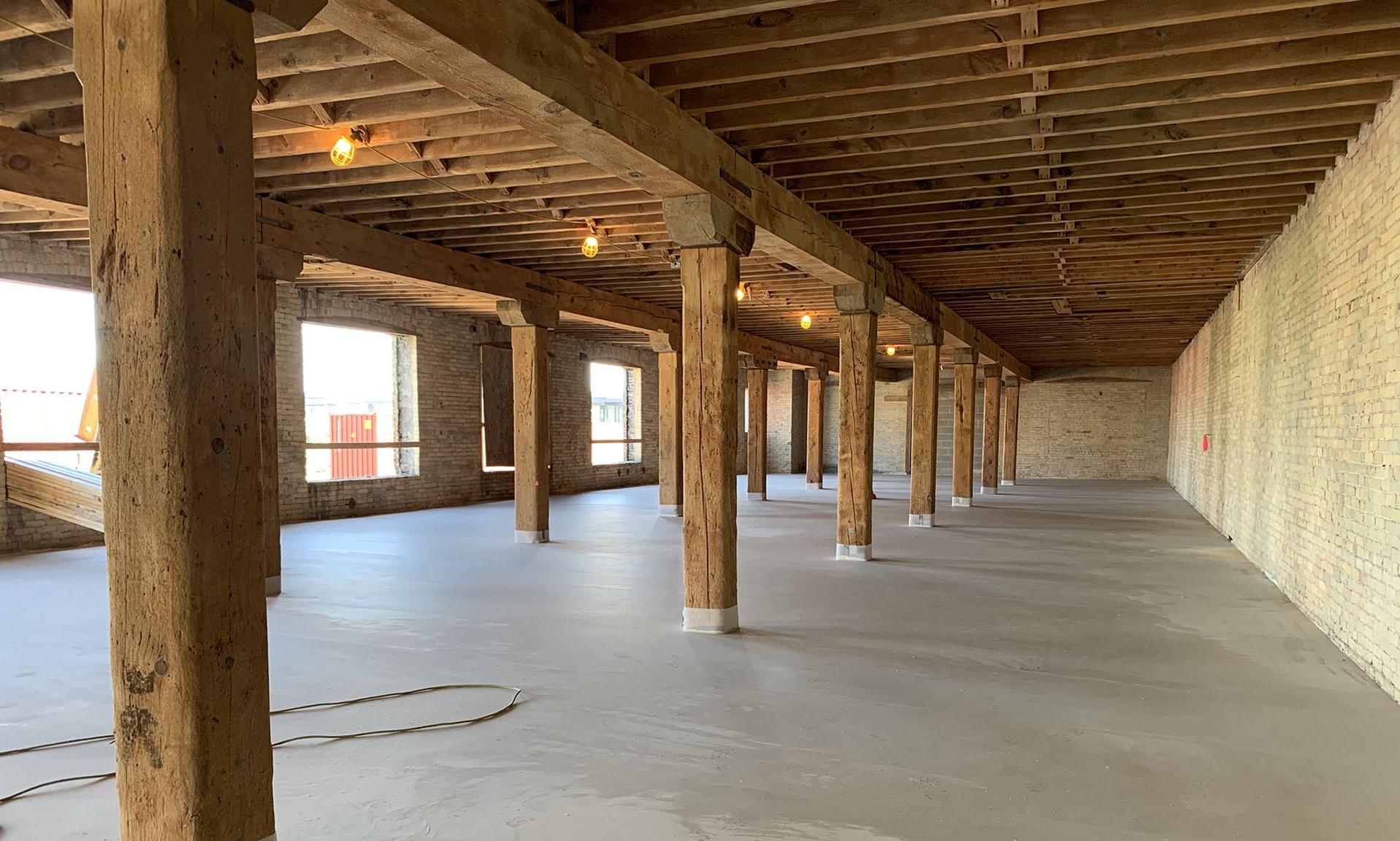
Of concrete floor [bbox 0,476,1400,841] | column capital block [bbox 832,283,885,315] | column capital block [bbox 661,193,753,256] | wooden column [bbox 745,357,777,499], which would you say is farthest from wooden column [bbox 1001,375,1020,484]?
column capital block [bbox 661,193,753,256]

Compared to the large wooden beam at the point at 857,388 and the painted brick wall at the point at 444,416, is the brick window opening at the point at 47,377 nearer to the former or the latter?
the painted brick wall at the point at 444,416

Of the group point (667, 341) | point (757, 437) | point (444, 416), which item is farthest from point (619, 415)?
point (667, 341)

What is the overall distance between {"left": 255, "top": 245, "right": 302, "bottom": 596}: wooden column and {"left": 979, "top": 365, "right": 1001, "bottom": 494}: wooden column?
43.6 feet

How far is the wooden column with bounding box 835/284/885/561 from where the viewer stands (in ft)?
25.7

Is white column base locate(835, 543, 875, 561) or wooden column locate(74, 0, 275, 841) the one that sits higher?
wooden column locate(74, 0, 275, 841)

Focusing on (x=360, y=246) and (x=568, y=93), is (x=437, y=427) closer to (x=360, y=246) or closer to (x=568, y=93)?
(x=360, y=246)

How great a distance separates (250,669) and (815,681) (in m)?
2.93

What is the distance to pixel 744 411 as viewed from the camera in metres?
24.4

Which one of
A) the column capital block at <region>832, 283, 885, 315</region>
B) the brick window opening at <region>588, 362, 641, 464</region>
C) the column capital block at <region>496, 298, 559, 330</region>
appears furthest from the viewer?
the brick window opening at <region>588, 362, 641, 464</region>

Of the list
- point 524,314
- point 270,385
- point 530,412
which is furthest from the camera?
point 530,412

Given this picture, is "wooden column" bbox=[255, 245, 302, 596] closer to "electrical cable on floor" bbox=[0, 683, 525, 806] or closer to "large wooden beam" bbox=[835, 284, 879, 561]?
"electrical cable on floor" bbox=[0, 683, 525, 806]

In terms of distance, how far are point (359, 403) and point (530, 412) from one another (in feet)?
16.3

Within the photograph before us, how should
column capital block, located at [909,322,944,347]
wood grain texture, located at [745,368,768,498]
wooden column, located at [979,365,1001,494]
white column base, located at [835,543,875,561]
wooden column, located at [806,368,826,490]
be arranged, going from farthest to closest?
wooden column, located at [806,368,826,490]
wooden column, located at [979,365,1001,494]
wood grain texture, located at [745,368,768,498]
column capital block, located at [909,322,944,347]
white column base, located at [835,543,875,561]

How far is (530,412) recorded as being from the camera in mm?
9242
